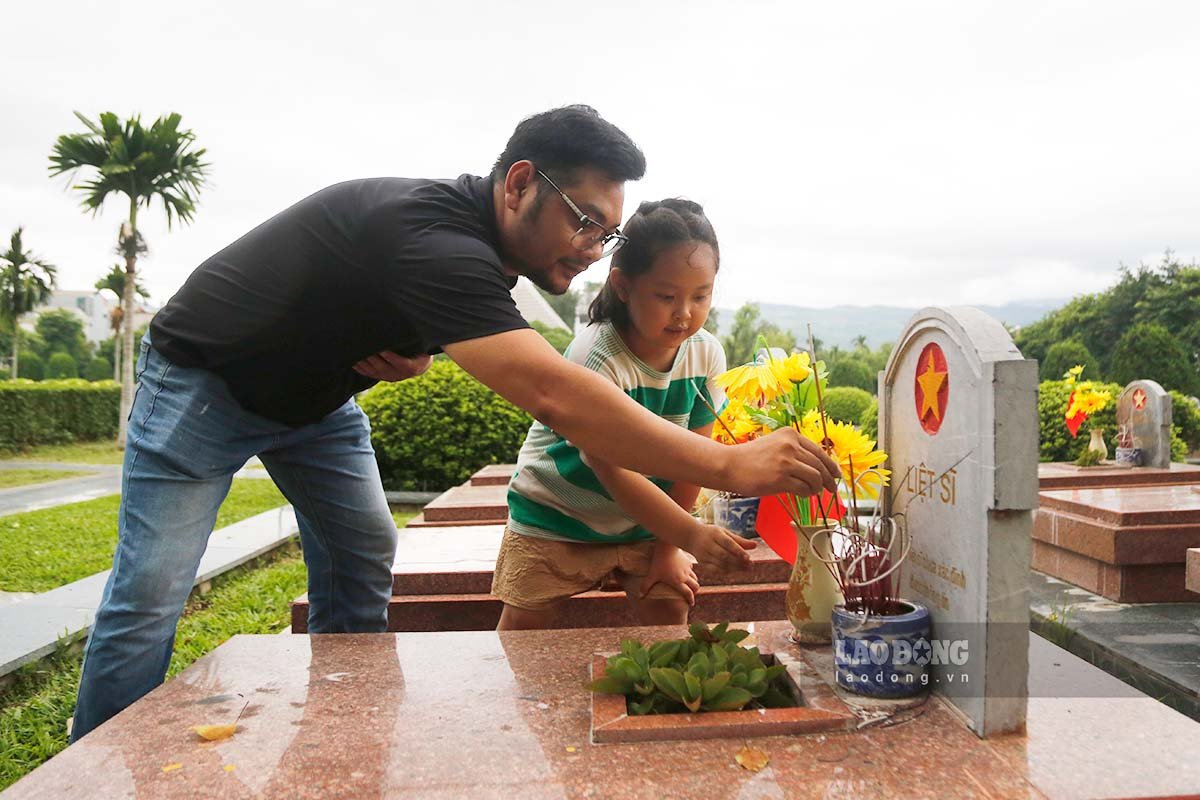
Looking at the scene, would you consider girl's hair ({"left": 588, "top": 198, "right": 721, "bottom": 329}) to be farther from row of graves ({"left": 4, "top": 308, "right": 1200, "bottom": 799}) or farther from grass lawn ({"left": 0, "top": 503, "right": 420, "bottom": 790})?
grass lawn ({"left": 0, "top": 503, "right": 420, "bottom": 790})

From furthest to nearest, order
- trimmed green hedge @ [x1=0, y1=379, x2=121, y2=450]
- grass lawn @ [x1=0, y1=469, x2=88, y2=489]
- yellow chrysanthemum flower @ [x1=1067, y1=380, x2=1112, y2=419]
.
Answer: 1. trimmed green hedge @ [x1=0, y1=379, x2=121, y2=450]
2. grass lawn @ [x1=0, y1=469, x2=88, y2=489]
3. yellow chrysanthemum flower @ [x1=1067, y1=380, x2=1112, y2=419]

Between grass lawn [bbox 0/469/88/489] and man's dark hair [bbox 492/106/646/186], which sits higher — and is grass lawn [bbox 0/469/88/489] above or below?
below

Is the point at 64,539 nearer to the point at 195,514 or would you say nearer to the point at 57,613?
the point at 57,613

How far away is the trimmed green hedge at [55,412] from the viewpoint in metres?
17.1

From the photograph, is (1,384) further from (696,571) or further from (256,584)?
(696,571)

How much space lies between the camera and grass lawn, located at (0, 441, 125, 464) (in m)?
16.3

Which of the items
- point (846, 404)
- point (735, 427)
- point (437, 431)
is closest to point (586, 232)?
point (735, 427)

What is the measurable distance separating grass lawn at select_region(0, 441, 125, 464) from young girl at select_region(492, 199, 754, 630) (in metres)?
15.5

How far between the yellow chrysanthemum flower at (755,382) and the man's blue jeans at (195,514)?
42.5 inches

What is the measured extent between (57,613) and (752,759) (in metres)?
3.56

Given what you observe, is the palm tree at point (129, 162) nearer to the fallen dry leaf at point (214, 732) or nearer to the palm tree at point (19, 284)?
the palm tree at point (19, 284)

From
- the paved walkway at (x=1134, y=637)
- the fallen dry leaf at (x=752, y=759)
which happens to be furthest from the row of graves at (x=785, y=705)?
the paved walkway at (x=1134, y=637)

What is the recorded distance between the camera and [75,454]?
1745 centimetres

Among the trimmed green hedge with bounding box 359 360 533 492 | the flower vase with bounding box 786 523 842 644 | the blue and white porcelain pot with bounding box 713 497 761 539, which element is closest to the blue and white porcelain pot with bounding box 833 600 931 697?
the flower vase with bounding box 786 523 842 644
